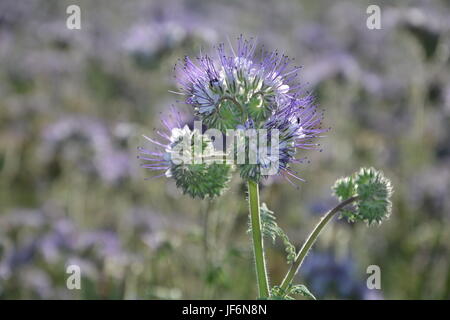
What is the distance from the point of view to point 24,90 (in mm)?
11383

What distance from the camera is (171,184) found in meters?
6.93

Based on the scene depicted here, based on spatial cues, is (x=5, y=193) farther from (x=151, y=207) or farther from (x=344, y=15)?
(x=344, y=15)

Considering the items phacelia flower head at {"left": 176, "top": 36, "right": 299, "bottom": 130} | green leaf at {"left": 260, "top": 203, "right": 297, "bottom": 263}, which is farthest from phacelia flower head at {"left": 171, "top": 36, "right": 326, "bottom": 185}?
green leaf at {"left": 260, "top": 203, "right": 297, "bottom": 263}

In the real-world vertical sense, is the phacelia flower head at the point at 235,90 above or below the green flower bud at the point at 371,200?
above

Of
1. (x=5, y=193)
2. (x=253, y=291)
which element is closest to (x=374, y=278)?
(x=253, y=291)

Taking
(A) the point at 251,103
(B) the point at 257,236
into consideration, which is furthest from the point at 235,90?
(B) the point at 257,236

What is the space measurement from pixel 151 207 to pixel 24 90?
15.8 ft

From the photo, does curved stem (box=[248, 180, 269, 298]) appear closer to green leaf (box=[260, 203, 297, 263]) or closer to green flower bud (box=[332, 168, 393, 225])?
green leaf (box=[260, 203, 297, 263])

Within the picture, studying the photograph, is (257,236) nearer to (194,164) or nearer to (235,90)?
(194,164)

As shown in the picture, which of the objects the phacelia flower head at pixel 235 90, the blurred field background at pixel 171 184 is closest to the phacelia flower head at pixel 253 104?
the phacelia flower head at pixel 235 90

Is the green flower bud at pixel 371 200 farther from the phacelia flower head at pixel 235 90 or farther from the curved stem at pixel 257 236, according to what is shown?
the phacelia flower head at pixel 235 90

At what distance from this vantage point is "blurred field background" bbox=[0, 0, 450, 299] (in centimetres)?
558

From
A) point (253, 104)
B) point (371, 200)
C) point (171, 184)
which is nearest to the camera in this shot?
point (253, 104)

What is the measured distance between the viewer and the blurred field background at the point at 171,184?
558cm
